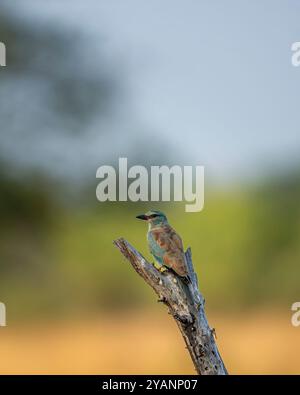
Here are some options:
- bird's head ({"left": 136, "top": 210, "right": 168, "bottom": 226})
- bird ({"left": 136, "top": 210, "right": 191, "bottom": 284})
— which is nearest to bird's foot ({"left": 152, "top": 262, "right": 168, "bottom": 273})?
bird ({"left": 136, "top": 210, "right": 191, "bottom": 284})

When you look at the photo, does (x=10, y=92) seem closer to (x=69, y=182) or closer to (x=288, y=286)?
(x=69, y=182)

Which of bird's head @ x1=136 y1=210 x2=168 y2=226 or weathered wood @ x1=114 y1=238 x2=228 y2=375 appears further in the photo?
bird's head @ x1=136 y1=210 x2=168 y2=226

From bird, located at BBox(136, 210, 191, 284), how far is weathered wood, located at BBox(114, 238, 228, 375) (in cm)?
5

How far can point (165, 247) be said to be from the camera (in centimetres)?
373

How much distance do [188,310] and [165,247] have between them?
1.50ft

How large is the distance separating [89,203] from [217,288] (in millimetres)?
2329

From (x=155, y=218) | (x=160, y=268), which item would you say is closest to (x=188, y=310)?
(x=160, y=268)

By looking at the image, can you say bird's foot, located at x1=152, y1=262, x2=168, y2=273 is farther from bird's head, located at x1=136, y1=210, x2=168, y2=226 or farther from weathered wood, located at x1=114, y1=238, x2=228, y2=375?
bird's head, located at x1=136, y1=210, x2=168, y2=226

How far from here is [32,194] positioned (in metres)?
11.5

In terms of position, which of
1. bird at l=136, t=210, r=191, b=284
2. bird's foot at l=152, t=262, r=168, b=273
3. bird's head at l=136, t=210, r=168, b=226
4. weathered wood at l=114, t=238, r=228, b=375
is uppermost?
bird's head at l=136, t=210, r=168, b=226

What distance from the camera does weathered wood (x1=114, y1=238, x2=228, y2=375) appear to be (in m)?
3.33

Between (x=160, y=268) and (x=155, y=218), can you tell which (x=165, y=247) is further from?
(x=155, y=218)
